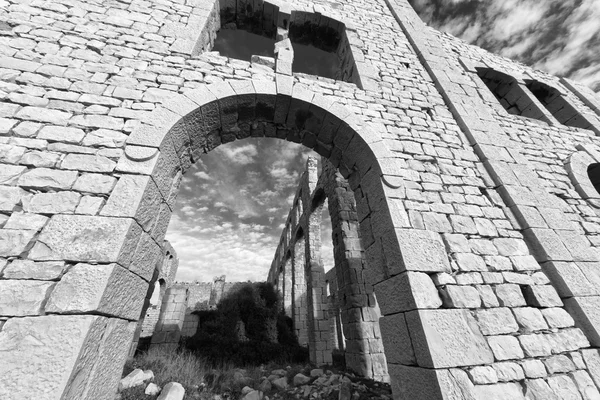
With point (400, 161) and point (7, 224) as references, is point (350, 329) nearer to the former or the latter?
point (400, 161)

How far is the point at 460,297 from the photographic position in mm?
2355

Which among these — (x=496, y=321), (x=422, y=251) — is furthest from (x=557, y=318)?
(x=422, y=251)

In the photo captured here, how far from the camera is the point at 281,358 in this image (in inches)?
364

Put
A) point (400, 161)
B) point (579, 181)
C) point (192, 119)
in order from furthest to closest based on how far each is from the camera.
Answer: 1. point (579, 181)
2. point (400, 161)
3. point (192, 119)

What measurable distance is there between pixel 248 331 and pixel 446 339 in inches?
445

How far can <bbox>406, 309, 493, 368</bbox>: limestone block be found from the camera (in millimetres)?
2029

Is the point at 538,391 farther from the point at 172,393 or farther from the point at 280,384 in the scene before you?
the point at 172,393

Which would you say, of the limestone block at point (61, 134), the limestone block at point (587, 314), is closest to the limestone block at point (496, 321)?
the limestone block at point (587, 314)

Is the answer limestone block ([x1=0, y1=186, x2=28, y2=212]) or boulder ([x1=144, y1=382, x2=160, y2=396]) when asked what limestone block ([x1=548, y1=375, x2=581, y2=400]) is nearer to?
boulder ([x1=144, y1=382, x2=160, y2=396])

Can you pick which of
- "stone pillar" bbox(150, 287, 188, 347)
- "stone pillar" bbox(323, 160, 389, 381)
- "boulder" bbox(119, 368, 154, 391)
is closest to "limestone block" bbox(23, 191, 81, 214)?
"boulder" bbox(119, 368, 154, 391)

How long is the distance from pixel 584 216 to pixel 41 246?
22.8 ft

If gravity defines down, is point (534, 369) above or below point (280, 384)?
above

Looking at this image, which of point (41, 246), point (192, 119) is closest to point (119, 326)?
point (41, 246)

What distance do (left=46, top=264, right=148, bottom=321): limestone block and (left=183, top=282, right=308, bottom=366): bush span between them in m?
8.18
